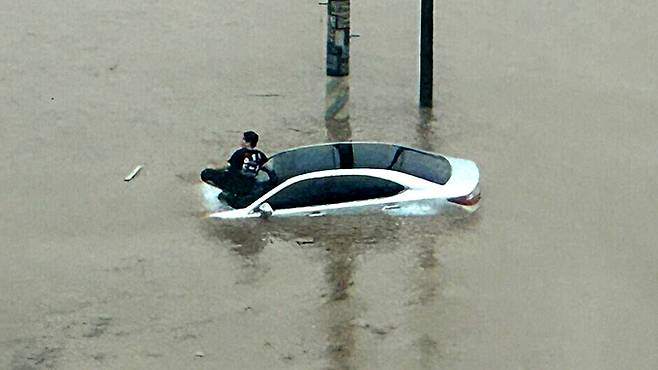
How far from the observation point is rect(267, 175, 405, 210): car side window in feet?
49.1

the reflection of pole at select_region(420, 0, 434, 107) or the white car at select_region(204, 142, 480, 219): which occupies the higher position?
the reflection of pole at select_region(420, 0, 434, 107)

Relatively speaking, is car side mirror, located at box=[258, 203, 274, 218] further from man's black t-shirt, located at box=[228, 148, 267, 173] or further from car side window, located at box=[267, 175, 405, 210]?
man's black t-shirt, located at box=[228, 148, 267, 173]

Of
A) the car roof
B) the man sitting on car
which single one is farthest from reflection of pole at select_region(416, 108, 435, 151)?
the man sitting on car

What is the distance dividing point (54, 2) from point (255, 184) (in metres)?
11.7

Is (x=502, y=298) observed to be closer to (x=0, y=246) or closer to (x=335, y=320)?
(x=335, y=320)

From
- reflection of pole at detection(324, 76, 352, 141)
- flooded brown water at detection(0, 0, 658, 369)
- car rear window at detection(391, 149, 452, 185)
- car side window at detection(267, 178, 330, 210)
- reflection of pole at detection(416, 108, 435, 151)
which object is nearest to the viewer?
flooded brown water at detection(0, 0, 658, 369)

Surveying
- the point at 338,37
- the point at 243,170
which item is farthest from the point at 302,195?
the point at 338,37

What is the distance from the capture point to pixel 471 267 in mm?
13969

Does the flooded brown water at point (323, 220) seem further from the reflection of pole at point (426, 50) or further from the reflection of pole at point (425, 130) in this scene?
the reflection of pole at point (426, 50)

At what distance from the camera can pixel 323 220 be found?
1499 cm

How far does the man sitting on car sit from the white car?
0.11 m

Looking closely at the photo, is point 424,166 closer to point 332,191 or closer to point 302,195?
point 332,191

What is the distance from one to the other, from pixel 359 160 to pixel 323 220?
3.11ft

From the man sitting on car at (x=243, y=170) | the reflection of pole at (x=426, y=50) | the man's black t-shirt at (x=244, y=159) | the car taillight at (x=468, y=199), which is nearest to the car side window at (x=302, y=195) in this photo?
the man sitting on car at (x=243, y=170)
